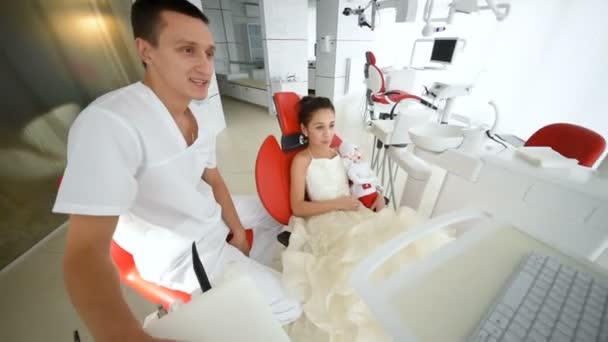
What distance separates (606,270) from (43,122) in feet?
8.93

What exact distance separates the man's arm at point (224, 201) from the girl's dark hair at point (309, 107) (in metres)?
0.51

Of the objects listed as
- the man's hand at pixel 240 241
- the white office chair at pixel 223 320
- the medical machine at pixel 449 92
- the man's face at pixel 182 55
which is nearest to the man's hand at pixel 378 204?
the man's hand at pixel 240 241

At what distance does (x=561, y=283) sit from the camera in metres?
0.47

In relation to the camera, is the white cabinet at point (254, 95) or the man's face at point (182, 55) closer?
the man's face at point (182, 55)

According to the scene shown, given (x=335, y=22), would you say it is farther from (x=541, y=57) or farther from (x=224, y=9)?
(x=541, y=57)

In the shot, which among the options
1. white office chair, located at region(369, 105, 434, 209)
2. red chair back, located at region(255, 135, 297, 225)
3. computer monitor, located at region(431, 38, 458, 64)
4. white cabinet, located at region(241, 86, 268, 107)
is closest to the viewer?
red chair back, located at region(255, 135, 297, 225)

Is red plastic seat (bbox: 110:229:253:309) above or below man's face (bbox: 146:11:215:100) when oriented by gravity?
below

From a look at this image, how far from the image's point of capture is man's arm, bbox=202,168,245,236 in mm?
1014

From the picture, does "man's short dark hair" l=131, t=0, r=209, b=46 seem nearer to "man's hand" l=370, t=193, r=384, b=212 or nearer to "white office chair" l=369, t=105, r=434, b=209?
"white office chair" l=369, t=105, r=434, b=209

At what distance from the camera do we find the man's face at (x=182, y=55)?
2.05 feet

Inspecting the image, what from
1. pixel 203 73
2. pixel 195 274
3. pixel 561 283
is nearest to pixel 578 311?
pixel 561 283

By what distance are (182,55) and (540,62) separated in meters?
3.64

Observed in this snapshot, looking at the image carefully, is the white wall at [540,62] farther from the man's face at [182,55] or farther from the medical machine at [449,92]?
the man's face at [182,55]

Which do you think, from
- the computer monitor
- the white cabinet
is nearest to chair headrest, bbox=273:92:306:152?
the computer monitor
